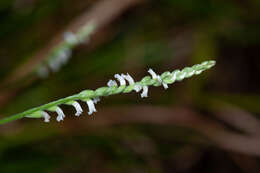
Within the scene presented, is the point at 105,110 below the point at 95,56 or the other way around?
below

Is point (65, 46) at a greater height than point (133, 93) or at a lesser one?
greater

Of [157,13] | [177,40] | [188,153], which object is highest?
[157,13]

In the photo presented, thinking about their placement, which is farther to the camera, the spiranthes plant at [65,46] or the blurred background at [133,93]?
the blurred background at [133,93]

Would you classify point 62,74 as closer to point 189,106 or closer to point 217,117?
point 189,106

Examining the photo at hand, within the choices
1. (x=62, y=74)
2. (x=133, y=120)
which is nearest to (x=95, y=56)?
(x=62, y=74)

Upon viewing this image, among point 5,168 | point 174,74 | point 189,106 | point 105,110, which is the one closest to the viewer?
point 174,74

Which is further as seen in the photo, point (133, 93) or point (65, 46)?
point (133, 93)

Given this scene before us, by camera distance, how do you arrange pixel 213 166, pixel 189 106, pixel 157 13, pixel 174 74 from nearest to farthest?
pixel 174 74, pixel 189 106, pixel 157 13, pixel 213 166

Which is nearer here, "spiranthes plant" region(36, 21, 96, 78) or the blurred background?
"spiranthes plant" region(36, 21, 96, 78)
